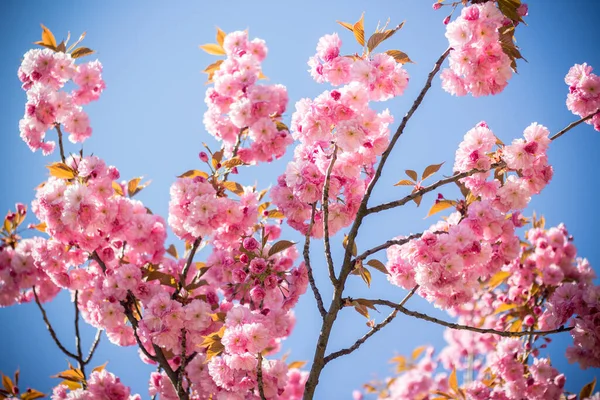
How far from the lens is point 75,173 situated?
7.01 feet

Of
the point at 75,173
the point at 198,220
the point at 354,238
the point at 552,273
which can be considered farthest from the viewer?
the point at 552,273

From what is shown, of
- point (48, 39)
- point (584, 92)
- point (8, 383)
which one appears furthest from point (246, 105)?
point (8, 383)

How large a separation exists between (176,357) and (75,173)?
0.93 m

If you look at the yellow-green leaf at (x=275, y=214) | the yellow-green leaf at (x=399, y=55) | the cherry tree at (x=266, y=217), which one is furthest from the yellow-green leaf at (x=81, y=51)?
the yellow-green leaf at (x=399, y=55)

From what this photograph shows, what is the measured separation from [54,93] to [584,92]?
2.24m

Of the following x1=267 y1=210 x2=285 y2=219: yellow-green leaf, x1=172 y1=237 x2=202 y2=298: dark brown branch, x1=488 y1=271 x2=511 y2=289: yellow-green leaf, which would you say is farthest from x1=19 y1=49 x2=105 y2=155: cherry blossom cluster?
x1=488 y1=271 x2=511 y2=289: yellow-green leaf

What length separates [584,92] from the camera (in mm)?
1886

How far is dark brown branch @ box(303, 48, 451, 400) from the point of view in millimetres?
1586

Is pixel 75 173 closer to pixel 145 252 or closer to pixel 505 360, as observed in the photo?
pixel 145 252

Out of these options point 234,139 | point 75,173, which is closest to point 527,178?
point 234,139

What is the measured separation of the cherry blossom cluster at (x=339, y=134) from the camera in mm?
1611

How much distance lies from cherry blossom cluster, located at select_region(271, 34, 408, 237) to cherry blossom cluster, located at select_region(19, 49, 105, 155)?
1.12 m

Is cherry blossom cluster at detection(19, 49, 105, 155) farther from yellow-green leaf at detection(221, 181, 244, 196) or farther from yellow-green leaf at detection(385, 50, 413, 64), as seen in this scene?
yellow-green leaf at detection(385, 50, 413, 64)

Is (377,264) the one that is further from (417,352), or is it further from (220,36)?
(417,352)
